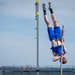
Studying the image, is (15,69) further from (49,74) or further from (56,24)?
(56,24)

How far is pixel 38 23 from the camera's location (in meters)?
15.8

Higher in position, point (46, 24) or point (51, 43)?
point (46, 24)

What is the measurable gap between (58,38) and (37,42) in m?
2.42

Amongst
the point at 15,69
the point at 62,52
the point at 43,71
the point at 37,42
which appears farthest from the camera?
the point at 15,69

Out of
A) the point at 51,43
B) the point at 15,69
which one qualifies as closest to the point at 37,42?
the point at 51,43

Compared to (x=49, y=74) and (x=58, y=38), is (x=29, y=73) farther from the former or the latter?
(x=58, y=38)

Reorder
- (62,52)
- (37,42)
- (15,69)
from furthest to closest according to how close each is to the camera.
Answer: (15,69) → (62,52) → (37,42)

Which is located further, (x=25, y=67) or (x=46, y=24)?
(x=25, y=67)

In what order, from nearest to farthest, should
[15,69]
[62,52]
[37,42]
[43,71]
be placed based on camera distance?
[37,42], [62,52], [43,71], [15,69]

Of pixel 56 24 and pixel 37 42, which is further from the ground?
pixel 56 24

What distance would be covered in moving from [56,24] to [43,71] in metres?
7.83

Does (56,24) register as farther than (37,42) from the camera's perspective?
Yes

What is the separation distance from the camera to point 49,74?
25094mm

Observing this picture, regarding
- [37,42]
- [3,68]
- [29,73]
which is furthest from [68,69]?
[37,42]
